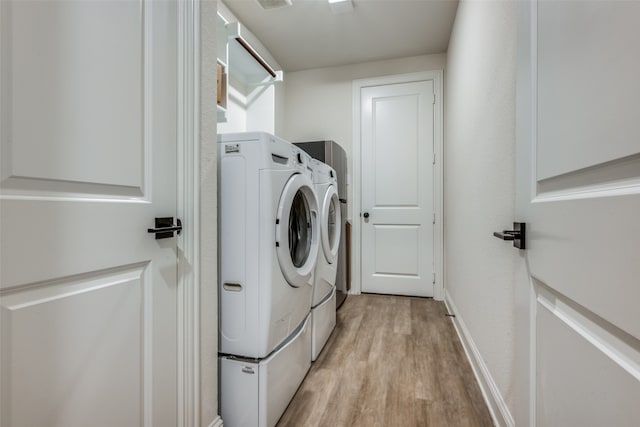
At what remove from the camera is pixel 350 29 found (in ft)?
8.30

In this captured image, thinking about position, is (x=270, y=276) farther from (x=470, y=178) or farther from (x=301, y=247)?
(x=470, y=178)

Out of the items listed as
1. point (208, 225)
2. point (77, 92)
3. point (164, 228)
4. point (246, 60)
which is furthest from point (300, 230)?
point (246, 60)

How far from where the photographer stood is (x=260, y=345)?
1127 mm

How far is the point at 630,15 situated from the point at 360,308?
8.35 ft

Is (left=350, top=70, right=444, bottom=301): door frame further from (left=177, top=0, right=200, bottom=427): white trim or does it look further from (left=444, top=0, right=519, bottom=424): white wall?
(left=177, top=0, right=200, bottom=427): white trim

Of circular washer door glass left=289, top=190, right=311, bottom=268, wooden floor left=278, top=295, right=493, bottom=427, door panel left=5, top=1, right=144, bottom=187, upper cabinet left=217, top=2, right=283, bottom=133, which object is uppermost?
upper cabinet left=217, top=2, right=283, bottom=133

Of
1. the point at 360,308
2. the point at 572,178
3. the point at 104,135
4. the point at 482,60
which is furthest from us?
the point at 360,308

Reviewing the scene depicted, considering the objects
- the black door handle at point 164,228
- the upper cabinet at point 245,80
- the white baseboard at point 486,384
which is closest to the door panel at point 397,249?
the white baseboard at point 486,384

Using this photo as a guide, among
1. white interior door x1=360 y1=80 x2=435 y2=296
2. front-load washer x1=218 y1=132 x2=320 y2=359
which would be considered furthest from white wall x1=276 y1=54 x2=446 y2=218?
front-load washer x1=218 y1=132 x2=320 y2=359

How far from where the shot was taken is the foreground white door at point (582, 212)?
15.2 inches

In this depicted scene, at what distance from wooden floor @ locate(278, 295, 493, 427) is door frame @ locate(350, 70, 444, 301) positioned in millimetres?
736

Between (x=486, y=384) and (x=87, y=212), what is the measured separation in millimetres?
1674

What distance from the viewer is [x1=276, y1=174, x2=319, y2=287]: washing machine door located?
124cm

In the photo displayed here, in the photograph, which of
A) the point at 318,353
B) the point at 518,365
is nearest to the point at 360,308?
the point at 318,353
